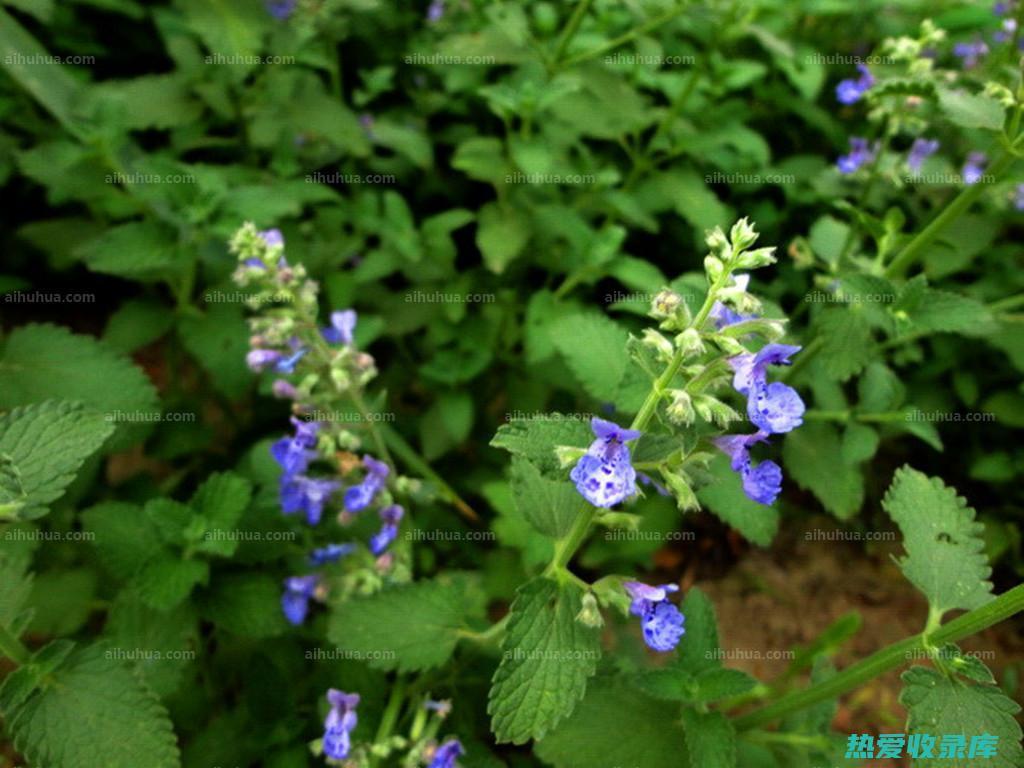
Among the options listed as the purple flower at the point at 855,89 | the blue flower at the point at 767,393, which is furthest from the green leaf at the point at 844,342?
the purple flower at the point at 855,89

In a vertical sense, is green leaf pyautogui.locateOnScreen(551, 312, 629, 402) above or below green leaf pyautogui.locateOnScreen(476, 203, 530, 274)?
below

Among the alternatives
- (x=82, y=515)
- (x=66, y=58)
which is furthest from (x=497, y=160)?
(x=66, y=58)

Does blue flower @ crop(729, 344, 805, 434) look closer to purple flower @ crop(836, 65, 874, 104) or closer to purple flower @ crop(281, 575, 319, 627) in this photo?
purple flower @ crop(281, 575, 319, 627)

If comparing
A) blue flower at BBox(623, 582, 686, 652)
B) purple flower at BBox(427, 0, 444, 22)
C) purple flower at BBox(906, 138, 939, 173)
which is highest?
purple flower at BBox(427, 0, 444, 22)

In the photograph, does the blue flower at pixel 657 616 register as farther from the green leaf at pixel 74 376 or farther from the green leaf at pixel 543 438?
the green leaf at pixel 74 376

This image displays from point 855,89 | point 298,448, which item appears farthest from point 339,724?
point 855,89

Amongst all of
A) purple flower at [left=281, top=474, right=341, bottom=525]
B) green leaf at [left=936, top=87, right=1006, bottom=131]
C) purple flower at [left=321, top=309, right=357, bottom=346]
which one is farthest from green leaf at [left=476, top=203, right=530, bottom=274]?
green leaf at [left=936, top=87, right=1006, bottom=131]

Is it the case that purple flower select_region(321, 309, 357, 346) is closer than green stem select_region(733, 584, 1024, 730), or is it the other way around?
green stem select_region(733, 584, 1024, 730)
